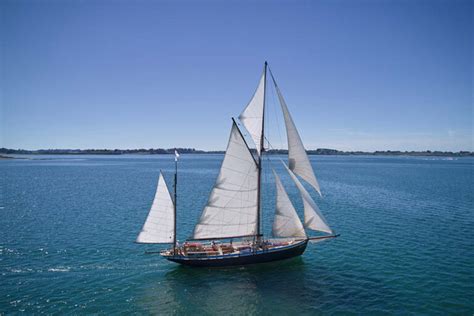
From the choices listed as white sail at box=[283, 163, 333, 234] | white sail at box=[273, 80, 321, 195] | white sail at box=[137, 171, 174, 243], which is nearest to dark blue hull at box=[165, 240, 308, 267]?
white sail at box=[283, 163, 333, 234]

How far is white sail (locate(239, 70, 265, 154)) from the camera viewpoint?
2730 cm

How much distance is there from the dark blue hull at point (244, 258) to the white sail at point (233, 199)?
2123mm

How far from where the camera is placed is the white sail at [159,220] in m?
27.7

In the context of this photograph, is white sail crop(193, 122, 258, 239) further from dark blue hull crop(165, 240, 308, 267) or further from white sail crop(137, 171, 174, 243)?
white sail crop(137, 171, 174, 243)

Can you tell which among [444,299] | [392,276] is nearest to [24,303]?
[392,276]

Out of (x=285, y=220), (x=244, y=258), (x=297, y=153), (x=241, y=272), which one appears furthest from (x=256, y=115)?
(x=241, y=272)

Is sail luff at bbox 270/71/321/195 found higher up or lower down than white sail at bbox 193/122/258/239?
higher up

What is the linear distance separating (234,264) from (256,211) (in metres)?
5.11

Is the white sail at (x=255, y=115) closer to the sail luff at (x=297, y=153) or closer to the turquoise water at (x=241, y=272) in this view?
the sail luff at (x=297, y=153)

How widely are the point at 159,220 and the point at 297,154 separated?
13.5 meters

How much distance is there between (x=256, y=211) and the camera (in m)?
29.6

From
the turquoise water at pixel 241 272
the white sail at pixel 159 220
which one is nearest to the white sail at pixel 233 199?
the white sail at pixel 159 220

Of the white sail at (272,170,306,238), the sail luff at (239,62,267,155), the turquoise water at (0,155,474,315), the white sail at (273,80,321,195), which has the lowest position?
the turquoise water at (0,155,474,315)

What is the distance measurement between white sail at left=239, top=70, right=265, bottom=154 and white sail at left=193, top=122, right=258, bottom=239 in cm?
130
